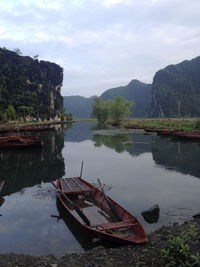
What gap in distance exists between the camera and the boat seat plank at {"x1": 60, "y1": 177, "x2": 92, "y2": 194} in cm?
1600

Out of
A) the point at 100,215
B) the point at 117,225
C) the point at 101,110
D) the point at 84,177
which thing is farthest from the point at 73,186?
the point at 101,110

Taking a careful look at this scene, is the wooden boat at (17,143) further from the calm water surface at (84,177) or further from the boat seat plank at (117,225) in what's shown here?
the boat seat plank at (117,225)

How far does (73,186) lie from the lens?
57.0 feet

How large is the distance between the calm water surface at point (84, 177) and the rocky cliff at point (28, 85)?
295 feet

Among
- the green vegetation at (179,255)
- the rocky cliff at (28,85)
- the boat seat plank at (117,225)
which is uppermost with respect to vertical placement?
the rocky cliff at (28,85)

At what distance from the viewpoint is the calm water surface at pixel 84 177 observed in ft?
39.3

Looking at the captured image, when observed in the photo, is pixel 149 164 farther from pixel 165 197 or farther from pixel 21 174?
pixel 21 174

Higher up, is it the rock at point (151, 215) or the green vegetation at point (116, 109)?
the green vegetation at point (116, 109)

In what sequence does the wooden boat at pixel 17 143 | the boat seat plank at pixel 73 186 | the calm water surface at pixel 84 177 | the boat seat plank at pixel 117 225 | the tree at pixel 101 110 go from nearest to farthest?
the boat seat plank at pixel 117 225, the calm water surface at pixel 84 177, the boat seat plank at pixel 73 186, the wooden boat at pixel 17 143, the tree at pixel 101 110

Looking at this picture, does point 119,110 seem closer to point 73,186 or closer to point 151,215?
point 73,186

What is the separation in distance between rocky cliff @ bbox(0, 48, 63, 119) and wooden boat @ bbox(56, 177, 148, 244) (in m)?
103

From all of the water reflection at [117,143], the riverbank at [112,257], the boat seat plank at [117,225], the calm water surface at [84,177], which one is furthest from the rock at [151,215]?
the water reflection at [117,143]

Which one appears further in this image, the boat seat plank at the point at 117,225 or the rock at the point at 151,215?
the rock at the point at 151,215

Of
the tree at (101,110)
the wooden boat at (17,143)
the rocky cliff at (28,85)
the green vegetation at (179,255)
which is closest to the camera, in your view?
the green vegetation at (179,255)
